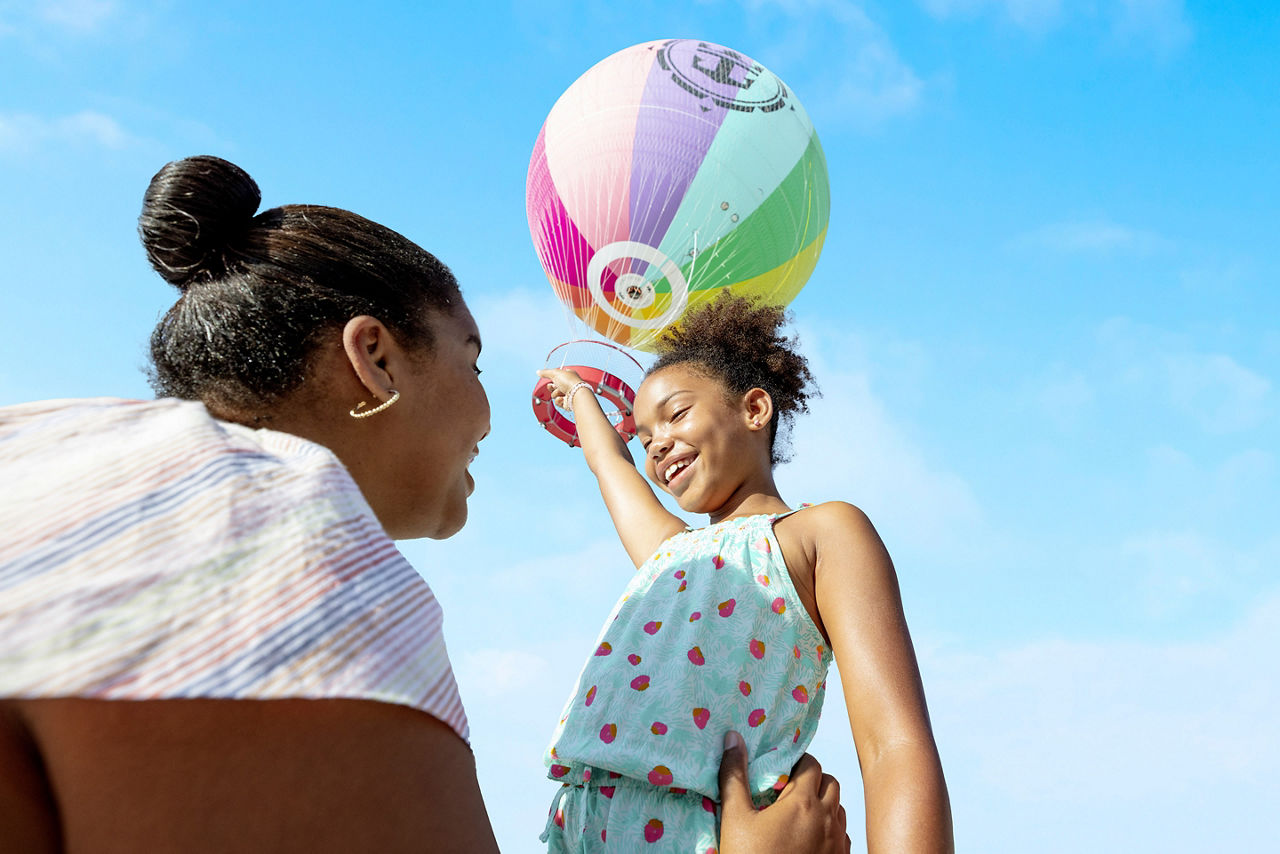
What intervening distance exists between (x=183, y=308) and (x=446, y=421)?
54 centimetres

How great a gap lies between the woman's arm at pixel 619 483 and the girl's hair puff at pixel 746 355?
339 millimetres

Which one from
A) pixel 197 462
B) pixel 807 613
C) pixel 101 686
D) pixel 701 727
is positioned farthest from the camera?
pixel 807 613

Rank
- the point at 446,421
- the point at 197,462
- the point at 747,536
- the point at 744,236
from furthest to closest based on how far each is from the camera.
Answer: the point at 744,236
the point at 747,536
the point at 446,421
the point at 197,462

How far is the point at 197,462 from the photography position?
1.32 m

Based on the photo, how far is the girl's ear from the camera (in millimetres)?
3658

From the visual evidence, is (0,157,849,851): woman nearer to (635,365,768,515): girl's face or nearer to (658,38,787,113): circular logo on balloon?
(635,365,768,515): girl's face

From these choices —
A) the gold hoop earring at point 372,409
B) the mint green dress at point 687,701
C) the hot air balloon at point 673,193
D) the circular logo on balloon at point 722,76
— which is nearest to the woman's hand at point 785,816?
the mint green dress at point 687,701

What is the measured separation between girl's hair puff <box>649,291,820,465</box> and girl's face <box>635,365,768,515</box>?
95 mm

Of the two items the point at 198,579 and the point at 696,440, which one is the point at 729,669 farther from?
the point at 198,579

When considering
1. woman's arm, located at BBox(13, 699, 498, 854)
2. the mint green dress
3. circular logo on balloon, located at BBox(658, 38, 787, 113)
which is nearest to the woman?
woman's arm, located at BBox(13, 699, 498, 854)

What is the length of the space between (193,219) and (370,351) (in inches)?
16.9

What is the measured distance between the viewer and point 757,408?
370 cm

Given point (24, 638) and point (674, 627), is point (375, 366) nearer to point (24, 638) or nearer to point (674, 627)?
point (24, 638)

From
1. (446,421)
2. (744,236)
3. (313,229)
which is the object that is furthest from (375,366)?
(744,236)
